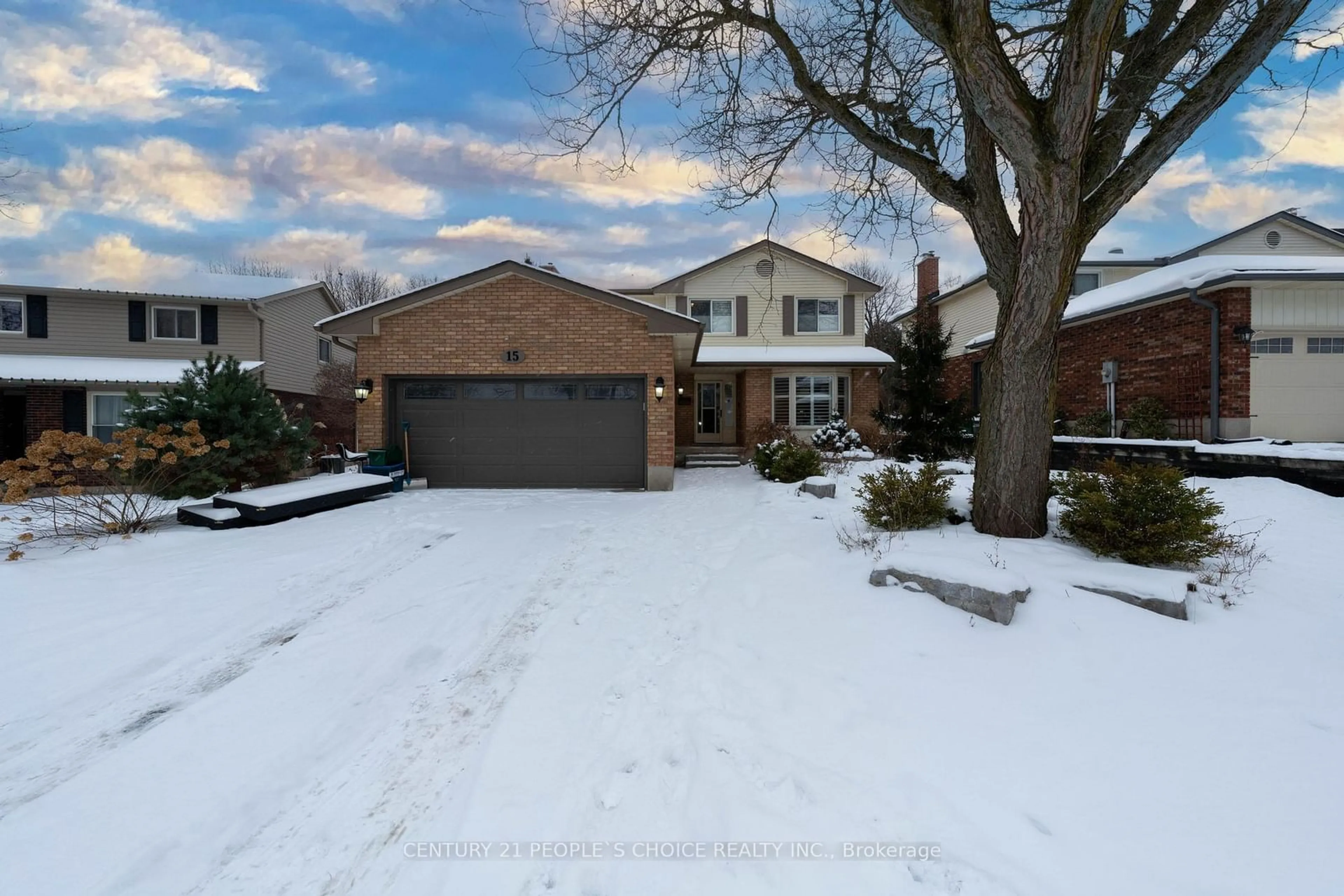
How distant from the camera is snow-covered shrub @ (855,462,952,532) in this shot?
601 centimetres

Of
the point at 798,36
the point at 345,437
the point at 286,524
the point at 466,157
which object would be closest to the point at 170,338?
the point at 345,437

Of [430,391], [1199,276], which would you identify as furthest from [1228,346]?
[430,391]

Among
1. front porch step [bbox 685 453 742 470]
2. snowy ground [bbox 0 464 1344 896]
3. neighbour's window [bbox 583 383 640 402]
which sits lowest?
snowy ground [bbox 0 464 1344 896]

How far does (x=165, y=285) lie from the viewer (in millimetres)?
17859

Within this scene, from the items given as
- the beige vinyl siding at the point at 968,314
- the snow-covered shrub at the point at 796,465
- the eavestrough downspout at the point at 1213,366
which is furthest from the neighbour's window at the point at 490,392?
the beige vinyl siding at the point at 968,314

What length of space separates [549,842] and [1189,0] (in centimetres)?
956

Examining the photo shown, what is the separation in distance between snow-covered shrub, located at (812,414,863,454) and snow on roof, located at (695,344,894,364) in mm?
2160

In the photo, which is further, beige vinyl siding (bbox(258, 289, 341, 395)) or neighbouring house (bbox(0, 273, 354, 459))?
beige vinyl siding (bbox(258, 289, 341, 395))

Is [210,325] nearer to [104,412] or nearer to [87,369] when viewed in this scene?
[87,369]

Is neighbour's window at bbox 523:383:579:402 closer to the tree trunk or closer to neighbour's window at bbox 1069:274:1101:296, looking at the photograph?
the tree trunk

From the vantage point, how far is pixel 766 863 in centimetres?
217

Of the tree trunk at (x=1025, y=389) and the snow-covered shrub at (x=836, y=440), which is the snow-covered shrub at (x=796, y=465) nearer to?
the snow-covered shrub at (x=836, y=440)

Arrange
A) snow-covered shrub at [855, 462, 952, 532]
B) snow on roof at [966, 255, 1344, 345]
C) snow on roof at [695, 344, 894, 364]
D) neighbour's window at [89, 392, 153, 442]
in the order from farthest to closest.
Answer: snow on roof at [695, 344, 894, 364] → neighbour's window at [89, 392, 153, 442] → snow on roof at [966, 255, 1344, 345] → snow-covered shrub at [855, 462, 952, 532]

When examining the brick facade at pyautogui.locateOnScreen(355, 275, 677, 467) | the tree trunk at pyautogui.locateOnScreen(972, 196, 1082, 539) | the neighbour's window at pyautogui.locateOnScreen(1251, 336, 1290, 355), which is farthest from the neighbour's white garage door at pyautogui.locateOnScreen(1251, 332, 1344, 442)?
the brick facade at pyautogui.locateOnScreen(355, 275, 677, 467)
